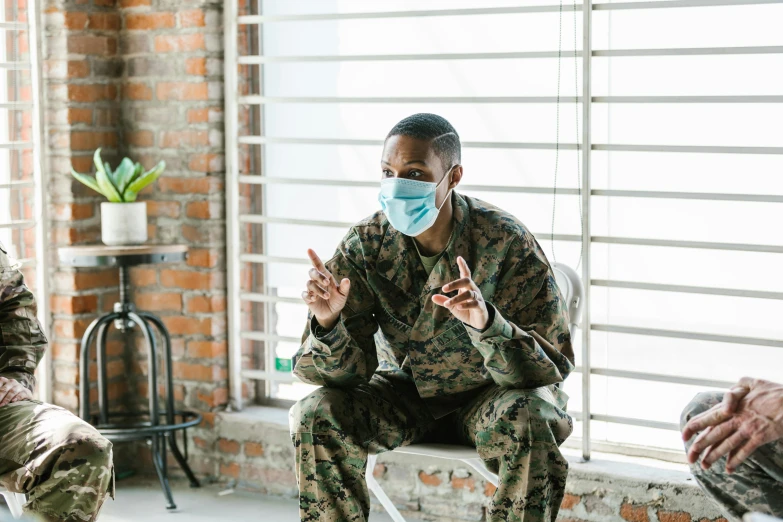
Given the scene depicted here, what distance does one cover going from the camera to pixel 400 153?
115 inches

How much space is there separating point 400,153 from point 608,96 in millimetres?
897

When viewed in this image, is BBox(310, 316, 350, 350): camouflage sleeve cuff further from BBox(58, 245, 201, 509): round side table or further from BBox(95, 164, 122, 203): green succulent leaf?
BBox(95, 164, 122, 203): green succulent leaf

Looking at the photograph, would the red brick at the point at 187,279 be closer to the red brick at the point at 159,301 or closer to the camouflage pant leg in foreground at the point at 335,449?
the red brick at the point at 159,301

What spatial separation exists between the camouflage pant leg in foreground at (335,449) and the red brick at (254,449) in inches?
49.6

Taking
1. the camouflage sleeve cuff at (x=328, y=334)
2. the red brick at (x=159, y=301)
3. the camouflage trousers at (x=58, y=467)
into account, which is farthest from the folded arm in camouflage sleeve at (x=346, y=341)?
the red brick at (x=159, y=301)

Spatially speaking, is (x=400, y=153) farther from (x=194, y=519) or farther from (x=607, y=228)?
(x=194, y=519)

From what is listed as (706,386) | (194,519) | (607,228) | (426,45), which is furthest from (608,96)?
(194,519)

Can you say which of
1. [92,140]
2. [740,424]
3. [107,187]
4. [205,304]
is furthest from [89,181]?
[740,424]

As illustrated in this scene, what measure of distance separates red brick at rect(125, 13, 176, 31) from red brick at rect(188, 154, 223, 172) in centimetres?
52

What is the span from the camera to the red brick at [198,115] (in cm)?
407

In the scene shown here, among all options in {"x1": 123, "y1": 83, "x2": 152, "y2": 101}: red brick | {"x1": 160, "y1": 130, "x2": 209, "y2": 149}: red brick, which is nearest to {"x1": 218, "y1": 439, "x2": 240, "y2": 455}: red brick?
{"x1": 160, "y1": 130, "x2": 209, "y2": 149}: red brick

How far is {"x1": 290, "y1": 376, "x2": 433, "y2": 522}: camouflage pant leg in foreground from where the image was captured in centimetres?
281

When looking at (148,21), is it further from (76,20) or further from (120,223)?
(120,223)

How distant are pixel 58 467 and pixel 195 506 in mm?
1355
